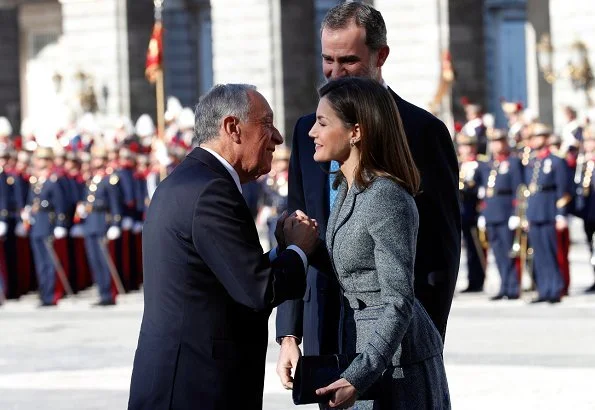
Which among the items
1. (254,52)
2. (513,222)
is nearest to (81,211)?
(513,222)

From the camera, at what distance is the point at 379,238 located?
5.00m

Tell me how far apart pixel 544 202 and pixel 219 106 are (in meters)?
13.4

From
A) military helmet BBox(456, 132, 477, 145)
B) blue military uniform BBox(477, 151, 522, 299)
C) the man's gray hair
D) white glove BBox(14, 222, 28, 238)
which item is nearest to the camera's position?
the man's gray hair

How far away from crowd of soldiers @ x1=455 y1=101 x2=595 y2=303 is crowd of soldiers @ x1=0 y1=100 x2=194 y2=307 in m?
4.65

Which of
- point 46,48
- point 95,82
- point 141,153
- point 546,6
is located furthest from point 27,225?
point 46,48

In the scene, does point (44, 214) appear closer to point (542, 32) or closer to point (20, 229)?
point (20, 229)

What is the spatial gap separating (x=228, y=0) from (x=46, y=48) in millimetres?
10555

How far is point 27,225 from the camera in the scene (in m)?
22.4

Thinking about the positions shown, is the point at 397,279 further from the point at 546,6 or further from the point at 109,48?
the point at 546,6

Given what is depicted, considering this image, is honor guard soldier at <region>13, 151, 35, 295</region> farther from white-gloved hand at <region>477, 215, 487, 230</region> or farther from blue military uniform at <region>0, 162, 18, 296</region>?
white-gloved hand at <region>477, 215, 487, 230</region>

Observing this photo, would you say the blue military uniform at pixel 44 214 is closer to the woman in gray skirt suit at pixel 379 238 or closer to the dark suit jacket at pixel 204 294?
the dark suit jacket at pixel 204 294

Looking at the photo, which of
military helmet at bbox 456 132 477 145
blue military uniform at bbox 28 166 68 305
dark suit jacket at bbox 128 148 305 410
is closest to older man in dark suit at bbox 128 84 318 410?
dark suit jacket at bbox 128 148 305 410

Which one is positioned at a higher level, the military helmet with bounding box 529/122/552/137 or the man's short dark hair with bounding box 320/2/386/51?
the man's short dark hair with bounding box 320/2/386/51

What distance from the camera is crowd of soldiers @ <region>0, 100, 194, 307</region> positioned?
2139 cm
